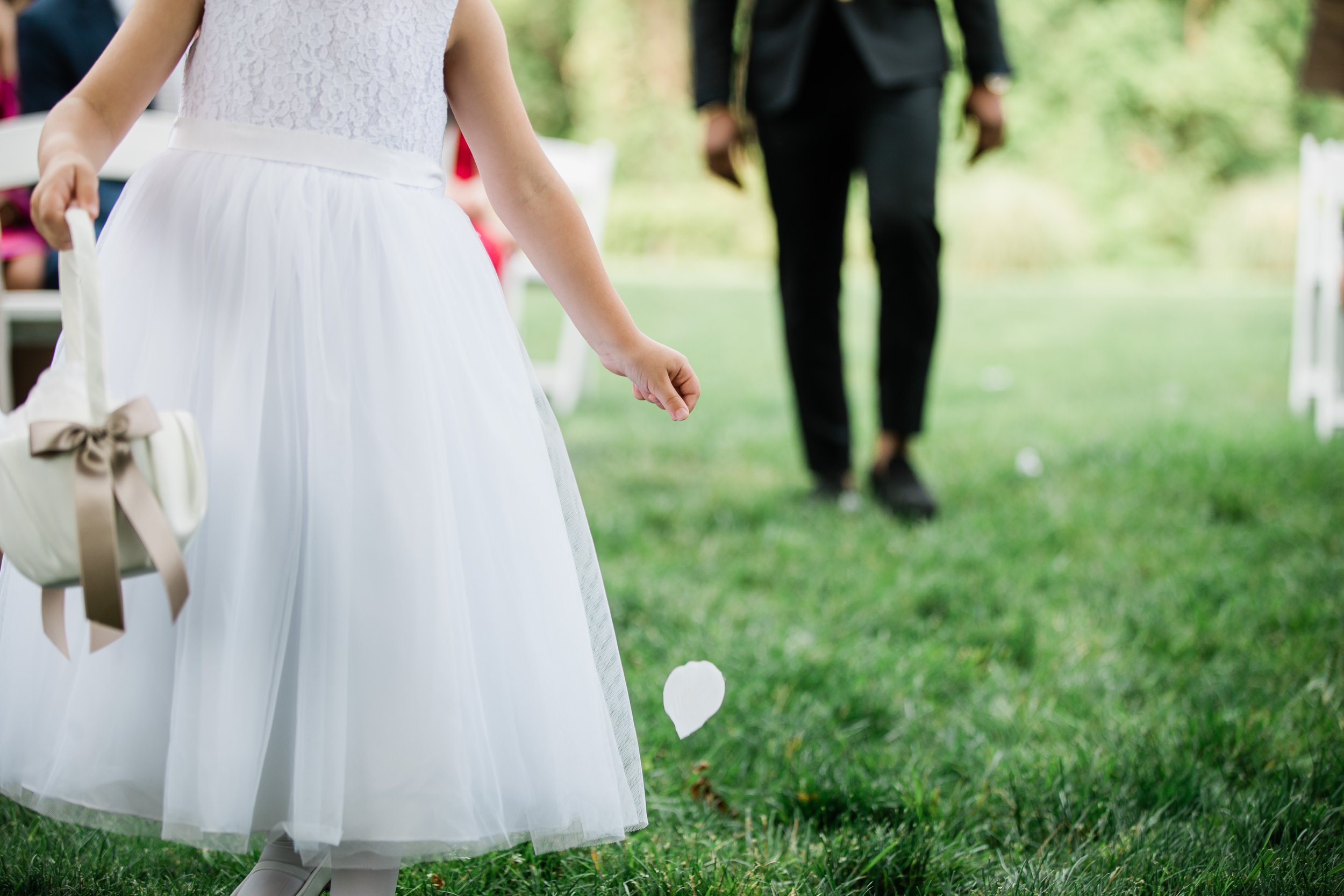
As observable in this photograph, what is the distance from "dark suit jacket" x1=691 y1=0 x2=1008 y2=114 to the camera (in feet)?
8.84

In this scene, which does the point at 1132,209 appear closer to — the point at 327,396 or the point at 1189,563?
the point at 1189,563

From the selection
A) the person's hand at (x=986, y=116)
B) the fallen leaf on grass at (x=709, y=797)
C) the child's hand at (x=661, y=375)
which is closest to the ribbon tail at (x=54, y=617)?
the child's hand at (x=661, y=375)

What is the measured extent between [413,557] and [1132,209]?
14.8 metres

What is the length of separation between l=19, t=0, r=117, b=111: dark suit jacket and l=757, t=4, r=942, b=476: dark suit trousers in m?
1.50

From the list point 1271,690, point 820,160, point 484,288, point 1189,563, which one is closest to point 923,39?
point 820,160

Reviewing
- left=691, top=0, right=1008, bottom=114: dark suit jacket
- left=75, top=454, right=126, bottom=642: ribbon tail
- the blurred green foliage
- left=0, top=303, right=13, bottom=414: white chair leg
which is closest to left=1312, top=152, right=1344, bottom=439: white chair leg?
left=691, top=0, right=1008, bottom=114: dark suit jacket

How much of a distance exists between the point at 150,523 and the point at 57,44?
1965mm

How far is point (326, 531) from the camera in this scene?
988 millimetres

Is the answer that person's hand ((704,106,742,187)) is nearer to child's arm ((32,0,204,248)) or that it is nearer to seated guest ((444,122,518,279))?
seated guest ((444,122,518,279))

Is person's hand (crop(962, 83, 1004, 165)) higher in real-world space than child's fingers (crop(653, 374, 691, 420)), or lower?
lower

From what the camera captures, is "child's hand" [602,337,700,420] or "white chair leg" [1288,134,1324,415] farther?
"white chair leg" [1288,134,1324,415]

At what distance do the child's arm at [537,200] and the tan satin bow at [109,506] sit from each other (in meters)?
0.48

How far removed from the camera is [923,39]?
274 cm

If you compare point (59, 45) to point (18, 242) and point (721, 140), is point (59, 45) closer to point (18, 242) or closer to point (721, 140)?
point (18, 242)
